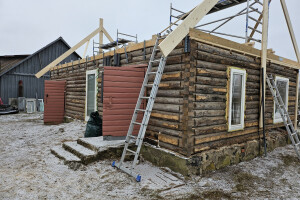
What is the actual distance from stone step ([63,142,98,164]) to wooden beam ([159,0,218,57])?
10.8 feet

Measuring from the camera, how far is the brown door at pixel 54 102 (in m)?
11.7

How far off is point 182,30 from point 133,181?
3401mm

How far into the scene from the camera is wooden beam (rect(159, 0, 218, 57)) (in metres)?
4.12

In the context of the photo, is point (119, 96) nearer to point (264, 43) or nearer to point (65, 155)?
point (65, 155)

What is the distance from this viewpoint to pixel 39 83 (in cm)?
2127

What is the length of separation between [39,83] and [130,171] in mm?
19747

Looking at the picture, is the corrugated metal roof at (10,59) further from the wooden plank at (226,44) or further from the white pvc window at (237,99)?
the white pvc window at (237,99)

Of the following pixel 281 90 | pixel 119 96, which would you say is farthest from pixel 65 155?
pixel 281 90

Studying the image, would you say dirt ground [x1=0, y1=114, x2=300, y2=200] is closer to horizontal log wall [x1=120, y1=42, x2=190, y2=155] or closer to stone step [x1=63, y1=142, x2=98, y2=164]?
stone step [x1=63, y1=142, x2=98, y2=164]

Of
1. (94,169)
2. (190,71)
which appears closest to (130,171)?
(94,169)

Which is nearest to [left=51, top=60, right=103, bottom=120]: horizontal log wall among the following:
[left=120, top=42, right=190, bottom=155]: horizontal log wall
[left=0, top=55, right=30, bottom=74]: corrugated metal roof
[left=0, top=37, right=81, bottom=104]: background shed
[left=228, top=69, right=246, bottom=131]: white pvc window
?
[left=120, top=42, right=190, bottom=155]: horizontal log wall

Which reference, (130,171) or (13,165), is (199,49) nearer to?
(130,171)

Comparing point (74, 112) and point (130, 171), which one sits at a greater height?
point (74, 112)

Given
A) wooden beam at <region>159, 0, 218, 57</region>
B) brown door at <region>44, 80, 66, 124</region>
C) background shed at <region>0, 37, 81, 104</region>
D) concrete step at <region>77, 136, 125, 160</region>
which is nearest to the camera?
wooden beam at <region>159, 0, 218, 57</region>
